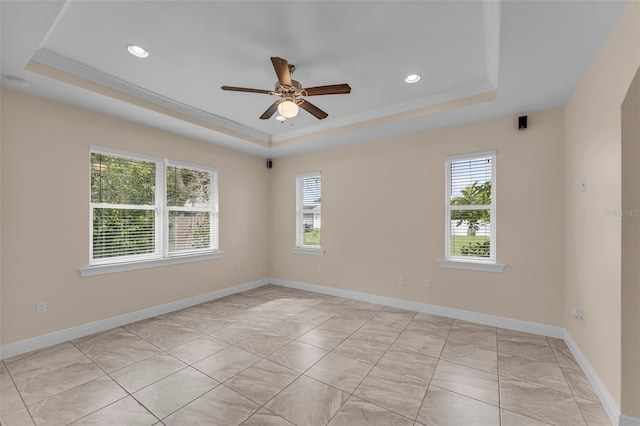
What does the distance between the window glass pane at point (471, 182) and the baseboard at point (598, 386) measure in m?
1.81

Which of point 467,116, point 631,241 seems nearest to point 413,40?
point 467,116

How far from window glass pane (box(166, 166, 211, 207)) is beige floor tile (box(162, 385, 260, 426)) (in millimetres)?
3023

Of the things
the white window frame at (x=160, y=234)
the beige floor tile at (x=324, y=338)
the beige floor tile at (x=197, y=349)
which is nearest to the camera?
the beige floor tile at (x=197, y=349)

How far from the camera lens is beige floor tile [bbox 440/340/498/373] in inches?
103

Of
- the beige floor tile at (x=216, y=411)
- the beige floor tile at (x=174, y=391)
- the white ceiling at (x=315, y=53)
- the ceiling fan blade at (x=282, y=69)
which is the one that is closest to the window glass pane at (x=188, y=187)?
the white ceiling at (x=315, y=53)

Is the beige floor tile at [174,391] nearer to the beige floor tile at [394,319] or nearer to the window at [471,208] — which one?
the beige floor tile at [394,319]

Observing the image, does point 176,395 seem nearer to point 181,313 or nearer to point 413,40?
point 181,313

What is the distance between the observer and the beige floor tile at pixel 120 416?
73.0 inches

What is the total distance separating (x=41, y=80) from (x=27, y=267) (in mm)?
1898

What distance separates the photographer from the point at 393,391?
87.5 inches

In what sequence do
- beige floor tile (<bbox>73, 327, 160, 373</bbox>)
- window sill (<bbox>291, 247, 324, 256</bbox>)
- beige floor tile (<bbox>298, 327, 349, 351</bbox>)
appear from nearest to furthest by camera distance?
beige floor tile (<bbox>73, 327, 160, 373</bbox>), beige floor tile (<bbox>298, 327, 349, 351</bbox>), window sill (<bbox>291, 247, 324, 256</bbox>)

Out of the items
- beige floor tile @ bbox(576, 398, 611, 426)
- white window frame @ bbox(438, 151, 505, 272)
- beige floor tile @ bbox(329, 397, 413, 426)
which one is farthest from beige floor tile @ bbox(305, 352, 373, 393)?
white window frame @ bbox(438, 151, 505, 272)

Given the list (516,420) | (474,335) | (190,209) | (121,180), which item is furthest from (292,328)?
(121,180)

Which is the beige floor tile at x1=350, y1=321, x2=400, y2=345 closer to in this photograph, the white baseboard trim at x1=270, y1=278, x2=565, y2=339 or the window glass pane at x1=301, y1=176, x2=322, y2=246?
the white baseboard trim at x1=270, y1=278, x2=565, y2=339
